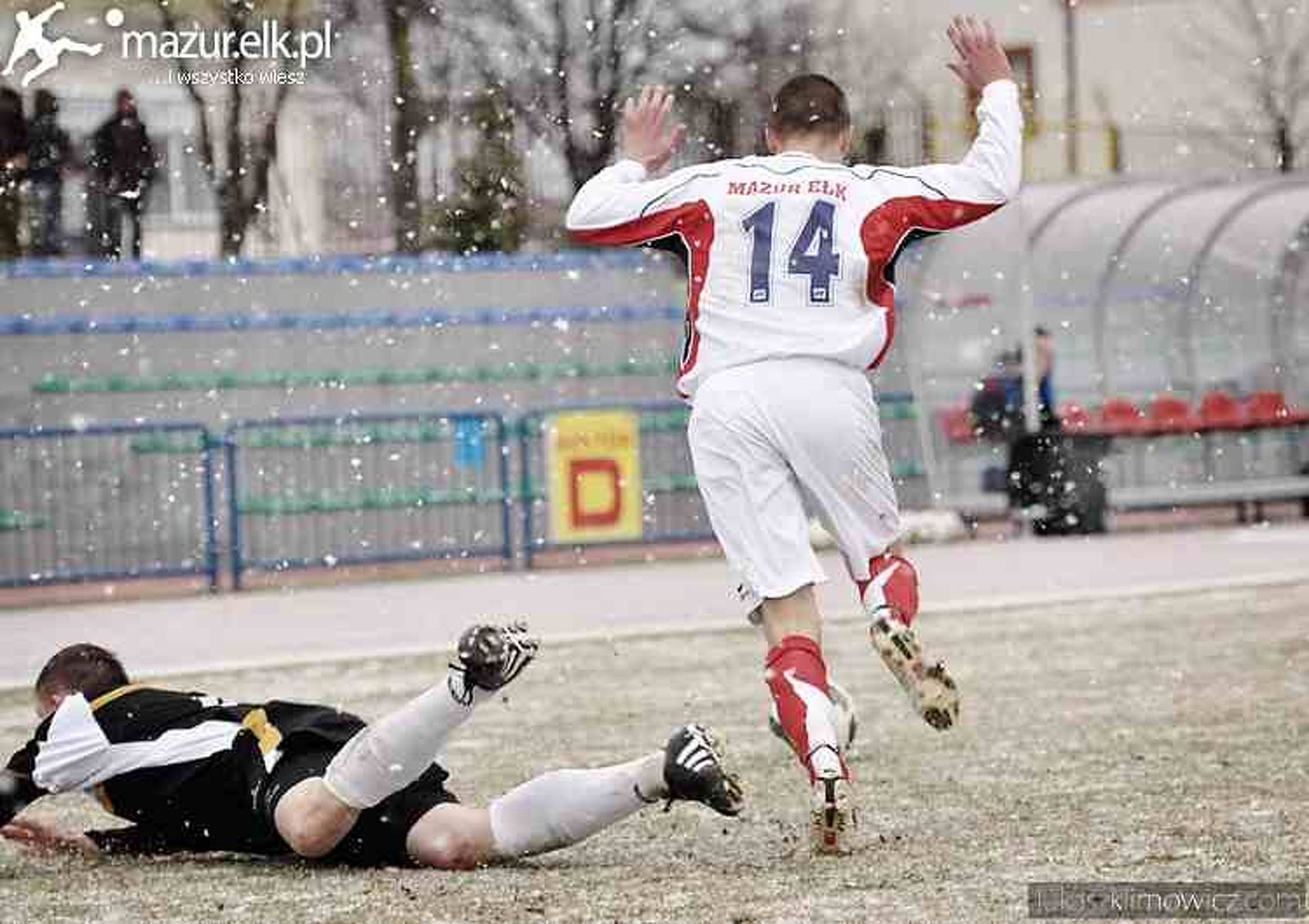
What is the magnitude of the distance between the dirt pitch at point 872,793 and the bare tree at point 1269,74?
2090 centimetres

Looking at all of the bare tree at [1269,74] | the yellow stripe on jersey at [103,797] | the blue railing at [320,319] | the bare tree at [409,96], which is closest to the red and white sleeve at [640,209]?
the yellow stripe on jersey at [103,797]

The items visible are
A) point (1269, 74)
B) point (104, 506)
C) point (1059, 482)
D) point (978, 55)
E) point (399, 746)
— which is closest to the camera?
point (399, 746)

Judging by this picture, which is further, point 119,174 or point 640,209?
point 119,174

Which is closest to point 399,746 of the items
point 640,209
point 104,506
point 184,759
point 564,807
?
point 564,807

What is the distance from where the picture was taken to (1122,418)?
2270 centimetres

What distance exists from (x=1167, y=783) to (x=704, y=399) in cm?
175

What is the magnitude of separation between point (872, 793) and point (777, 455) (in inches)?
51.8

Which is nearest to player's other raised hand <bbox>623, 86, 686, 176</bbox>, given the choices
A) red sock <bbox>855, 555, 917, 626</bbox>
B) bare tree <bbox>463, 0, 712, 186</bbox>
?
red sock <bbox>855, 555, 917, 626</bbox>

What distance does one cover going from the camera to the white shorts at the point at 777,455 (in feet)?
21.0

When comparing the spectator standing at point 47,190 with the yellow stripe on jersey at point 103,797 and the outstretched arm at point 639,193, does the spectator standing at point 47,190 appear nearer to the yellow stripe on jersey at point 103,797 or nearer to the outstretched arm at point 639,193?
the outstretched arm at point 639,193

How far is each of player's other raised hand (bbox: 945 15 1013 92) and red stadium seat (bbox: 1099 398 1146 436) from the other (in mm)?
15167

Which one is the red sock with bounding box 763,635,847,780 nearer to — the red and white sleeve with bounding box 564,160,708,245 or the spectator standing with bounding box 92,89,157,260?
the red and white sleeve with bounding box 564,160,708,245

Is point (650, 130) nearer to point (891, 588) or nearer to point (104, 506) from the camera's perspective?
point (891, 588)

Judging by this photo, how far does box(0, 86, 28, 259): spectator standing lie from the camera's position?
71.4ft
